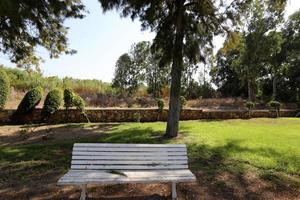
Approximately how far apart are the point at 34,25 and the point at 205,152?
799 cm

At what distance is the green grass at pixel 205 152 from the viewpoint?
6.44 m

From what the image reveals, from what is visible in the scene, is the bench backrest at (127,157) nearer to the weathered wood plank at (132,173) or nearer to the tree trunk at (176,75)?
the weathered wood plank at (132,173)

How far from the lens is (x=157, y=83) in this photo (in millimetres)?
30688

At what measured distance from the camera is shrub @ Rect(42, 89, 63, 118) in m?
13.3

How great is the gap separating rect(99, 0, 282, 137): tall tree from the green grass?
1279 mm

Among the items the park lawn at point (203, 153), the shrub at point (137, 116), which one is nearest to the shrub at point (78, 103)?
the park lawn at point (203, 153)

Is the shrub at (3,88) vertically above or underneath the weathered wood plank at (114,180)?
above

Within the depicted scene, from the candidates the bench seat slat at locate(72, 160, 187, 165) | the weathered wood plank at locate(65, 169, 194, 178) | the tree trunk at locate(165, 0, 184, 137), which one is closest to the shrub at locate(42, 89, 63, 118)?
the tree trunk at locate(165, 0, 184, 137)

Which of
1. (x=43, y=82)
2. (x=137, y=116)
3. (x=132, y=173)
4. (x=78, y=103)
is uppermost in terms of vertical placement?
(x=43, y=82)

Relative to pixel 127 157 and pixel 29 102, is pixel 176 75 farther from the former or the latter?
pixel 29 102

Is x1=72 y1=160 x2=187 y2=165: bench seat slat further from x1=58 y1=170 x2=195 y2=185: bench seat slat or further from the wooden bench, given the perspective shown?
x1=58 y1=170 x2=195 y2=185: bench seat slat

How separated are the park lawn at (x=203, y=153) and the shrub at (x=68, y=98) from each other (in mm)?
2163

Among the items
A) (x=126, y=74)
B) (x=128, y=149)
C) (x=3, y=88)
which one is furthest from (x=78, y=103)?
(x=126, y=74)

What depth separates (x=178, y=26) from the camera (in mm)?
9953
